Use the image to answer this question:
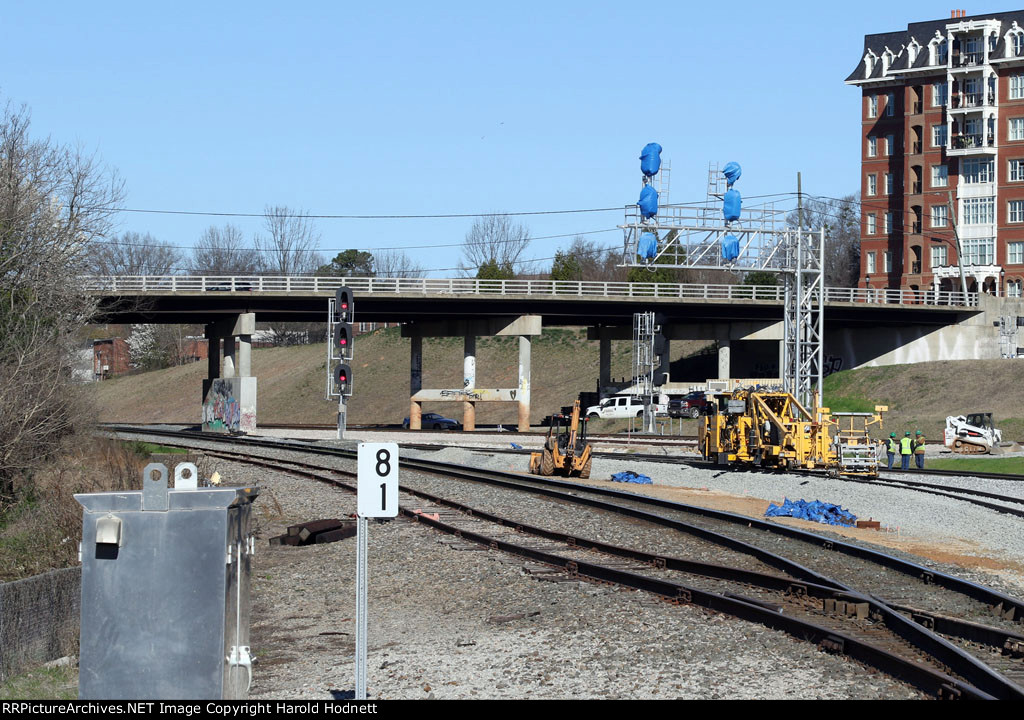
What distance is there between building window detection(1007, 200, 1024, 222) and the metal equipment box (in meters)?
82.9

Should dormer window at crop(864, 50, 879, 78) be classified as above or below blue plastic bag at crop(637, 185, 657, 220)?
above

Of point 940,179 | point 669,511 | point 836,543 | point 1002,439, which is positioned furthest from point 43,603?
point 940,179

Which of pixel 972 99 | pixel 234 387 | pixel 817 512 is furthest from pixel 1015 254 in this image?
pixel 817 512

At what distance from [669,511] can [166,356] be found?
327 feet

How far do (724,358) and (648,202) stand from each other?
26.3m

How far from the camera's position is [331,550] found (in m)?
18.4

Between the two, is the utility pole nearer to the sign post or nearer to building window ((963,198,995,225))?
building window ((963,198,995,225))

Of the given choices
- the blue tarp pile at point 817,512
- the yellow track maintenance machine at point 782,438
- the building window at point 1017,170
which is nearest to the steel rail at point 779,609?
the blue tarp pile at point 817,512

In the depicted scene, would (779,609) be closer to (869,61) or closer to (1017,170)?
(1017,170)

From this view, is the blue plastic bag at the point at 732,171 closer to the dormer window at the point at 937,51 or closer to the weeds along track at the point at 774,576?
the weeds along track at the point at 774,576

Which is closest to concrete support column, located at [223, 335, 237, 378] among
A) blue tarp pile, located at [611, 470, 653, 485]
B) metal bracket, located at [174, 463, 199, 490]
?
blue tarp pile, located at [611, 470, 653, 485]

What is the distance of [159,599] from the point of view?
26.3 ft

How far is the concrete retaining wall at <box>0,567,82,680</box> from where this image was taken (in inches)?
429

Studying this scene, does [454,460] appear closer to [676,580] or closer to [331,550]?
[331,550]
